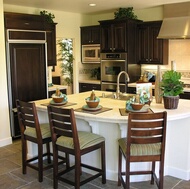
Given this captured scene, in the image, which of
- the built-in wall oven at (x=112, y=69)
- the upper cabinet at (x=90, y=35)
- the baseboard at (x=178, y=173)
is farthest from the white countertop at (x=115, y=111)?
the upper cabinet at (x=90, y=35)

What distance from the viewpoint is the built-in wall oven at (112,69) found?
6.19 meters

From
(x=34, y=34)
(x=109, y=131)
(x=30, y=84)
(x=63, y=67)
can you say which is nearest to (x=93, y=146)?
(x=109, y=131)

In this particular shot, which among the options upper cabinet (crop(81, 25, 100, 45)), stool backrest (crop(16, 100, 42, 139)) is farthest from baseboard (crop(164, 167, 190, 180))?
upper cabinet (crop(81, 25, 100, 45))

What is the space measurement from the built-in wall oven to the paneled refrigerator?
1587 mm

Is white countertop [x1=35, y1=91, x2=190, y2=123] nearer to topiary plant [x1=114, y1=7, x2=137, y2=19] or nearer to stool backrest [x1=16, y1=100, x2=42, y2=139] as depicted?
stool backrest [x1=16, y1=100, x2=42, y2=139]

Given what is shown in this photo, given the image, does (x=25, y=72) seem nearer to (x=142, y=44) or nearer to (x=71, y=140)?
(x=71, y=140)

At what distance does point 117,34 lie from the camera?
6.23 meters

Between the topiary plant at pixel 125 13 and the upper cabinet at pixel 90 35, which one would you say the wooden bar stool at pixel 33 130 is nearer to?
the topiary plant at pixel 125 13

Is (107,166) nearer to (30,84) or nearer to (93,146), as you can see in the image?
(93,146)

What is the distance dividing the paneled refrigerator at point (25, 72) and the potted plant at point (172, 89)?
9.28ft

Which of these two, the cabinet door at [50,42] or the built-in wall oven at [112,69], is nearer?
the cabinet door at [50,42]

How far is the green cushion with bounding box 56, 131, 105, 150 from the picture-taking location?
308 centimetres

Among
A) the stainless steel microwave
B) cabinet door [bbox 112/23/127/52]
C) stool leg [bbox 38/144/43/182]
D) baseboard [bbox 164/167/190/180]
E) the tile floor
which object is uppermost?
cabinet door [bbox 112/23/127/52]

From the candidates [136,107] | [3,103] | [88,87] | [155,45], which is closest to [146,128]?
[136,107]
